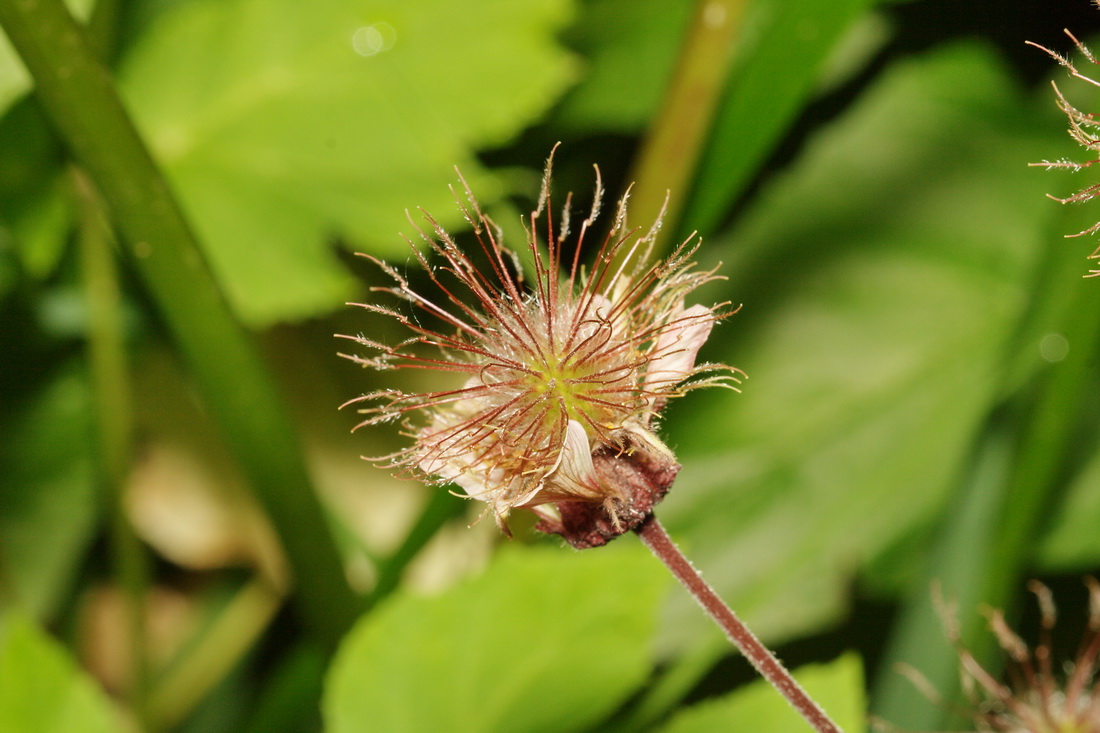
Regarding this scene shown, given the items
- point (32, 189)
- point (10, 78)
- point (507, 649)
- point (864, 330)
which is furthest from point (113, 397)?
point (864, 330)

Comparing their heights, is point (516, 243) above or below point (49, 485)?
above

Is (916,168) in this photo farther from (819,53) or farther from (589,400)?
(589,400)

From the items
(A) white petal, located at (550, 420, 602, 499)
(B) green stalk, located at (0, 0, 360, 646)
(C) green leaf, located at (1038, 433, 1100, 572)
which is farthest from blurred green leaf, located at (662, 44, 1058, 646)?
(A) white petal, located at (550, 420, 602, 499)

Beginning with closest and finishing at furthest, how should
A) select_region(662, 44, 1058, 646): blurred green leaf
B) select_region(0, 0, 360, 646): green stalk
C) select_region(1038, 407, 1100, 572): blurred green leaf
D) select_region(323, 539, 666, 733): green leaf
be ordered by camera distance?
select_region(0, 0, 360, 646): green stalk, select_region(323, 539, 666, 733): green leaf, select_region(1038, 407, 1100, 572): blurred green leaf, select_region(662, 44, 1058, 646): blurred green leaf

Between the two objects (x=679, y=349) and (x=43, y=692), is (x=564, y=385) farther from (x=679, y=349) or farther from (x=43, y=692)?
(x=43, y=692)

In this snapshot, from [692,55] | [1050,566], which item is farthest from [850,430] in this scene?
[692,55]

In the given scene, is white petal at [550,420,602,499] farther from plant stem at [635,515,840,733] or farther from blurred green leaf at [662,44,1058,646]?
blurred green leaf at [662,44,1058,646]

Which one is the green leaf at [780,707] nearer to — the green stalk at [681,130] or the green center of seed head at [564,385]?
the green center of seed head at [564,385]
